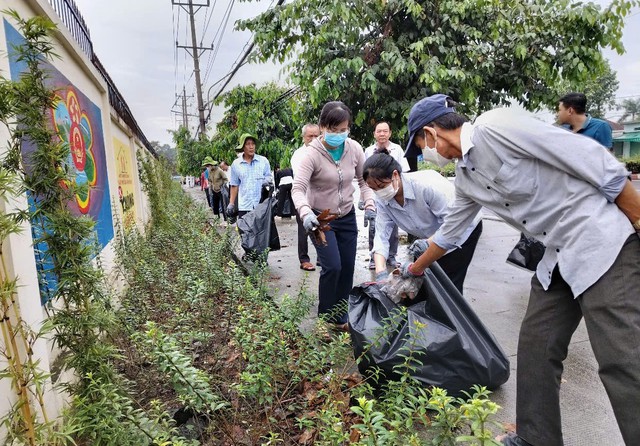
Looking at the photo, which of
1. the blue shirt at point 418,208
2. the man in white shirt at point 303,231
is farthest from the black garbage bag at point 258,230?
the blue shirt at point 418,208

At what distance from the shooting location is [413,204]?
8.79 ft

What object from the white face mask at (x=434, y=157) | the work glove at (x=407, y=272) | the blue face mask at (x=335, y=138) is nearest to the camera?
the white face mask at (x=434, y=157)

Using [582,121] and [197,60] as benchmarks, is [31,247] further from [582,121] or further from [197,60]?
[197,60]

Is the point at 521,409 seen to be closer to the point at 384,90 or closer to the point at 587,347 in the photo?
the point at 587,347

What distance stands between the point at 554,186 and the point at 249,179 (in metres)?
4.11

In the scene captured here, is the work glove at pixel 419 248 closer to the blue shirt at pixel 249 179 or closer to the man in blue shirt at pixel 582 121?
the man in blue shirt at pixel 582 121

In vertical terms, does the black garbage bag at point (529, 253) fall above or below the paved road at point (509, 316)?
above

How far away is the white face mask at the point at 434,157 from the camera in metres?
2.00

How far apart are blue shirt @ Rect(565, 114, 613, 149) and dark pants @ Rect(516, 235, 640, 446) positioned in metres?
1.94

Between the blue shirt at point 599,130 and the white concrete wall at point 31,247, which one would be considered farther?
the blue shirt at point 599,130

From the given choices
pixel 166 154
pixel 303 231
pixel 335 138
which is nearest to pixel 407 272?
pixel 335 138

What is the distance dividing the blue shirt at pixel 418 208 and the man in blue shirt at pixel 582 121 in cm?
123

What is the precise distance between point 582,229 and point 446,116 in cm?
75

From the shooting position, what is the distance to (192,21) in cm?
1972
